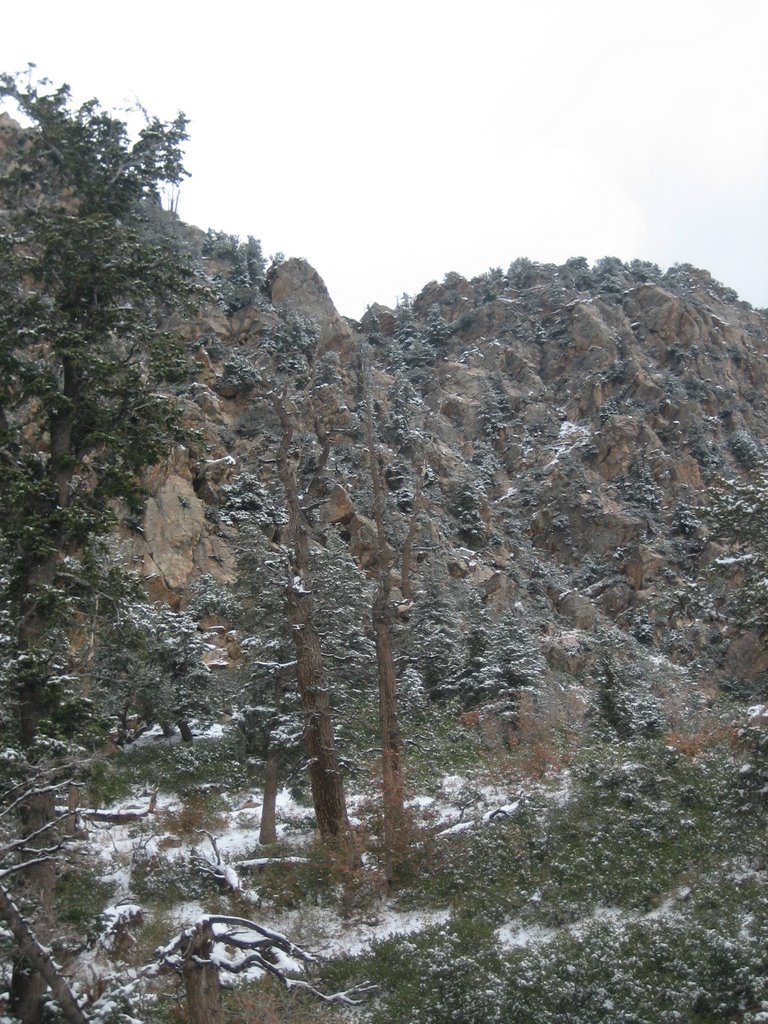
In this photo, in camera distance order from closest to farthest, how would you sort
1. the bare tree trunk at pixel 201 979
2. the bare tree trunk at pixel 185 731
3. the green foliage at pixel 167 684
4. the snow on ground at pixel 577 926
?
the bare tree trunk at pixel 201 979 < the snow on ground at pixel 577 926 < the green foliage at pixel 167 684 < the bare tree trunk at pixel 185 731

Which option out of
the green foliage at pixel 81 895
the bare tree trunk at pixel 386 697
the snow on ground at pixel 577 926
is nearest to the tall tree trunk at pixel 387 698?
the bare tree trunk at pixel 386 697

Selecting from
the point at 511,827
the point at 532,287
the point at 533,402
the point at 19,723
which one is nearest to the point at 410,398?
the point at 533,402

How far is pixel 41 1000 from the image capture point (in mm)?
7352

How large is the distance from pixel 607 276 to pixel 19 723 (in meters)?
75.5

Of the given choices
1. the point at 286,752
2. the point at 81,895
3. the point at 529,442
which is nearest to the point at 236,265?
the point at 529,442

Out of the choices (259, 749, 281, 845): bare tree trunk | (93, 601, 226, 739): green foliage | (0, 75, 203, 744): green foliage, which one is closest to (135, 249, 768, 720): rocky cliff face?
(93, 601, 226, 739): green foliage

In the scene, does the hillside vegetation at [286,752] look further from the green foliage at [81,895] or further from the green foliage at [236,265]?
the green foliage at [236,265]

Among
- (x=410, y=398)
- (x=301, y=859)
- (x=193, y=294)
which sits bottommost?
(x=301, y=859)

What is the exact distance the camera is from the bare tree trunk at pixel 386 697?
1305 cm

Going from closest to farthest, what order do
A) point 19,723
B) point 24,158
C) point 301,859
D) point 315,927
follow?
1. point 19,723
2. point 24,158
3. point 315,927
4. point 301,859

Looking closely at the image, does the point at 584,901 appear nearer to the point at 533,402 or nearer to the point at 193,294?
the point at 193,294

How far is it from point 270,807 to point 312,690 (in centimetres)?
378

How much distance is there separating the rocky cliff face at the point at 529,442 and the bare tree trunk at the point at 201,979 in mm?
18733

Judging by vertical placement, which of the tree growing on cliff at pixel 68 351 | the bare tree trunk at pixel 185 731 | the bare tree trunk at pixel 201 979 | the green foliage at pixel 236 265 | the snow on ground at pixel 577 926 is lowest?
the snow on ground at pixel 577 926
